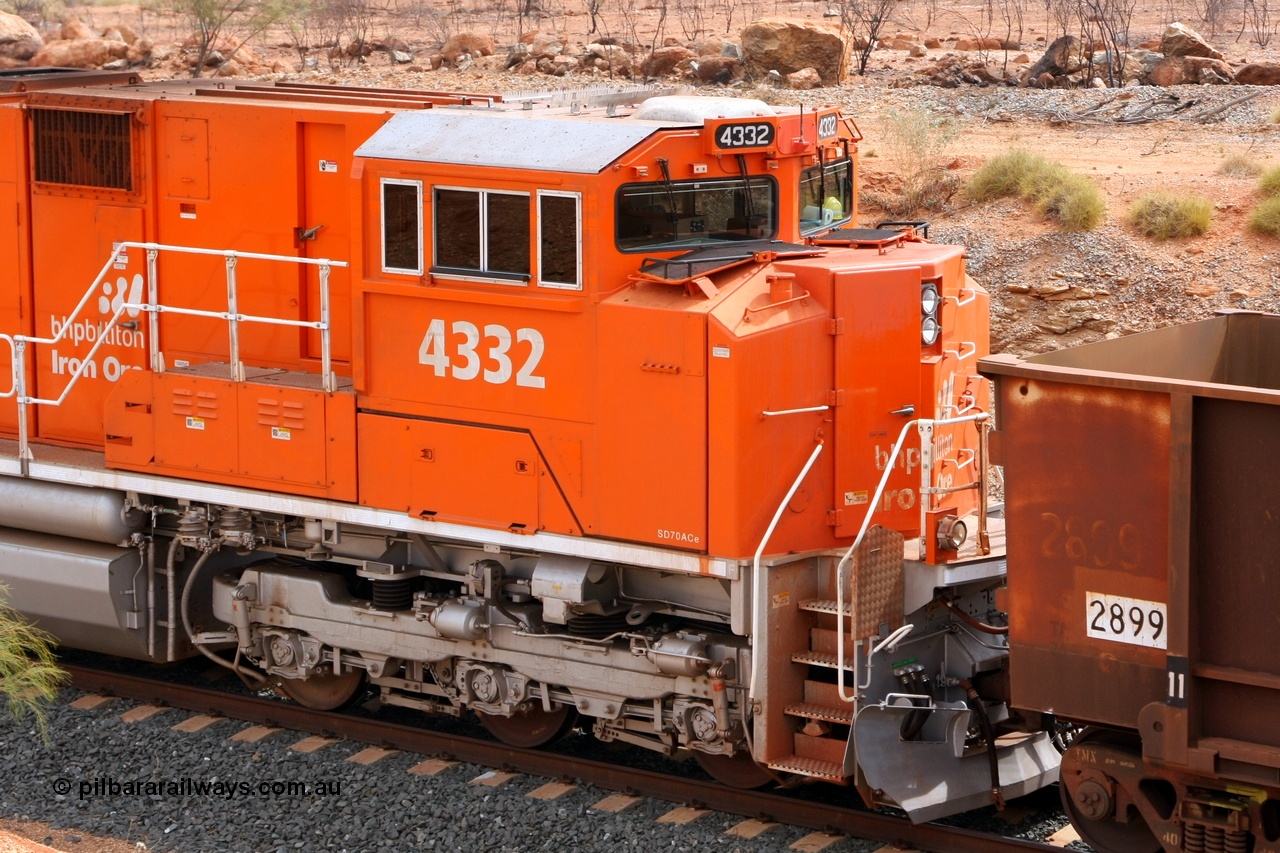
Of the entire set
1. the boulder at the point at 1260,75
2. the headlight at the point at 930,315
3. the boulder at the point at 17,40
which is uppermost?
the boulder at the point at 17,40

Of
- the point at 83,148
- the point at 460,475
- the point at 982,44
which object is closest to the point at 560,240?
the point at 460,475

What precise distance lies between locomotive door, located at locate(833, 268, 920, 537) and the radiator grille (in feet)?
17.9

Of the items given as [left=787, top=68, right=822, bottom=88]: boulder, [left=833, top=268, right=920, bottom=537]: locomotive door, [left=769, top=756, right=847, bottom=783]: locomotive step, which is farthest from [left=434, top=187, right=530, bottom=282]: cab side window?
[left=787, top=68, right=822, bottom=88]: boulder

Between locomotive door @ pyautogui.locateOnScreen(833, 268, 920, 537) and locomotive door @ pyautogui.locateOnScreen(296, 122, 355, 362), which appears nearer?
locomotive door @ pyautogui.locateOnScreen(833, 268, 920, 537)

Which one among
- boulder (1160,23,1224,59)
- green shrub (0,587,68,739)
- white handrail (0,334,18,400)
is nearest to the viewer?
green shrub (0,587,68,739)

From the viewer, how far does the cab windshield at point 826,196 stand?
408 inches

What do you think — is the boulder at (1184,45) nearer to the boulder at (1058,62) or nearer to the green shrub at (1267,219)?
the boulder at (1058,62)

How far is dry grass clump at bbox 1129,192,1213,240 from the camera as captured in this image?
20.1m

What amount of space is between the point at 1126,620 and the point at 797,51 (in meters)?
26.0

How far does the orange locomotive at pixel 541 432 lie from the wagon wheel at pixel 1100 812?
35.1 inches

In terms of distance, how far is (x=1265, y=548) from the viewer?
720 centimetres

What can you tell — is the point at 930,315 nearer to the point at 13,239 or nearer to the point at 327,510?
the point at 327,510

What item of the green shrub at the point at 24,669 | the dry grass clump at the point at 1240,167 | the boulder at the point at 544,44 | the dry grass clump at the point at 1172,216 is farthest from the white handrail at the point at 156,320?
Result: the boulder at the point at 544,44

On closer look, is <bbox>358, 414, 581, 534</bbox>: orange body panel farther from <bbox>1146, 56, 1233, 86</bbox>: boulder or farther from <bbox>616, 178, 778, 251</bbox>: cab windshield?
<bbox>1146, 56, 1233, 86</bbox>: boulder
